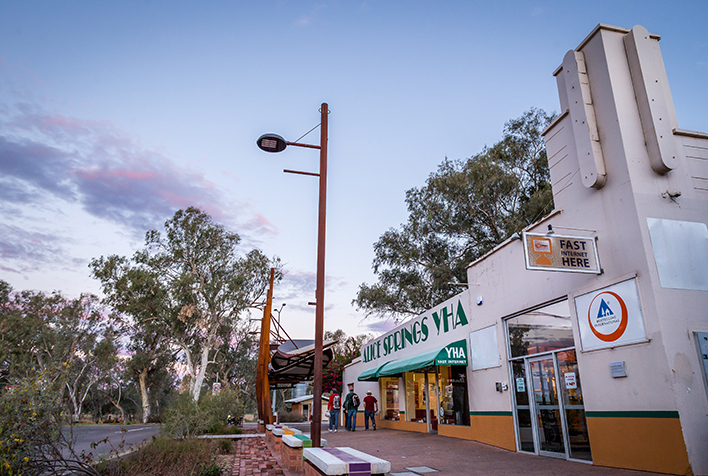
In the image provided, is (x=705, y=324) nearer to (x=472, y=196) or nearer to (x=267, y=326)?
(x=267, y=326)

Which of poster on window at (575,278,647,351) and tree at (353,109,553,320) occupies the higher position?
tree at (353,109,553,320)

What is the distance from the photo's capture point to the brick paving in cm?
721

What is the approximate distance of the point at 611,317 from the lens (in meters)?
7.16

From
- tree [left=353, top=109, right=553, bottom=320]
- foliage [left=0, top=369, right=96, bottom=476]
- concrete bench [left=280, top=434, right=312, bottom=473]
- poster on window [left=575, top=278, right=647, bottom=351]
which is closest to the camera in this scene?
foliage [left=0, top=369, right=96, bottom=476]

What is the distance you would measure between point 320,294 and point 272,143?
10.5 feet

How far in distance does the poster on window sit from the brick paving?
5567 millimetres

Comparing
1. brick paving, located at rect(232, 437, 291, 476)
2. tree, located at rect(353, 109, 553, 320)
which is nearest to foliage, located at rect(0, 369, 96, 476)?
brick paving, located at rect(232, 437, 291, 476)

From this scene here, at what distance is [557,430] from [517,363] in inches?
67.0

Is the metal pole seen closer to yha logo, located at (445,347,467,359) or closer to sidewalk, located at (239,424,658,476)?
sidewalk, located at (239,424,658,476)

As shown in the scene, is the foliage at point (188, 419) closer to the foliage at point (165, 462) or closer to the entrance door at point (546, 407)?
the foliage at point (165, 462)

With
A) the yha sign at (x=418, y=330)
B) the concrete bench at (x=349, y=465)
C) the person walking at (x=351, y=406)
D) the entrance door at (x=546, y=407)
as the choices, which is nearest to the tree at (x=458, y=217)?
the yha sign at (x=418, y=330)

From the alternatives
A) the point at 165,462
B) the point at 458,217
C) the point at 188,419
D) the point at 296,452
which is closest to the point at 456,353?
the point at 296,452

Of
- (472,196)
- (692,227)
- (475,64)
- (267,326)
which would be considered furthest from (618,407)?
(472,196)

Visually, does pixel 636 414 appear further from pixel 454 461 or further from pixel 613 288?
pixel 454 461
